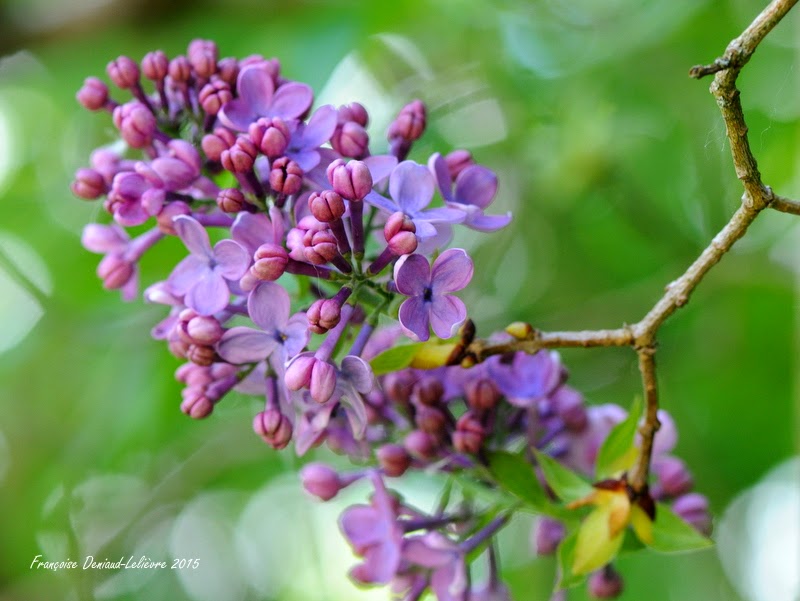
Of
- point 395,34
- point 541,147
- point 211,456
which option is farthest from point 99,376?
point 541,147

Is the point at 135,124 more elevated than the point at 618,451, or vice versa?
the point at 135,124

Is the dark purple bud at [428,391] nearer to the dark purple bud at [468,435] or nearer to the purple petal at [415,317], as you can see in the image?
the dark purple bud at [468,435]

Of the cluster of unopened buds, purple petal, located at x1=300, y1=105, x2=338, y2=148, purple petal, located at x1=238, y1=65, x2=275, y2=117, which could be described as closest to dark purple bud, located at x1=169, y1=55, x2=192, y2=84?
the cluster of unopened buds

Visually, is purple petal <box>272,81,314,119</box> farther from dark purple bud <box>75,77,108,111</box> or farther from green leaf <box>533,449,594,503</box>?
green leaf <box>533,449,594,503</box>

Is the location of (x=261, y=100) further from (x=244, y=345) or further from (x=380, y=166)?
(x=244, y=345)

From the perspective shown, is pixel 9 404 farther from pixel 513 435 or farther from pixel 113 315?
pixel 513 435

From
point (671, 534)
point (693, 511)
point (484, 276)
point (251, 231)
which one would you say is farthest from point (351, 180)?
point (484, 276)

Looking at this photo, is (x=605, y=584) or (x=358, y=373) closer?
(x=358, y=373)

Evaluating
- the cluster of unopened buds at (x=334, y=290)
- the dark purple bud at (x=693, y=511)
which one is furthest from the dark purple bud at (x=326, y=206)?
the dark purple bud at (x=693, y=511)
